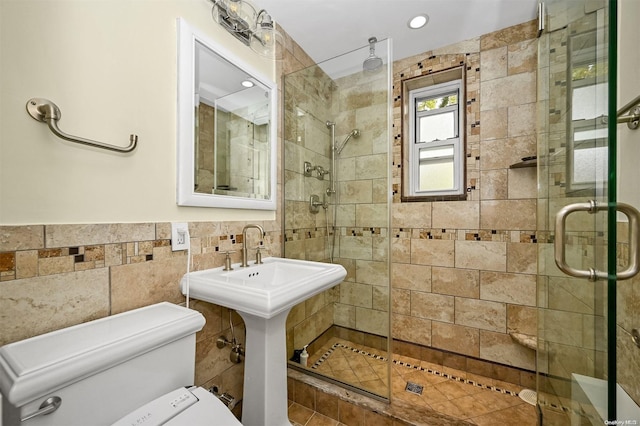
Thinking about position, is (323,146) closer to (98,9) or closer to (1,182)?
(98,9)

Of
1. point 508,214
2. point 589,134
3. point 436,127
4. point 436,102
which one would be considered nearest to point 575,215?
point 589,134

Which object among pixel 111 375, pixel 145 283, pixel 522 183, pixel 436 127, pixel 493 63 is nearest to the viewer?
pixel 111 375

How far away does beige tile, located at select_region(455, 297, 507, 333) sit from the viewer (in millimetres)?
1829

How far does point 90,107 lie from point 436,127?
2292 mm

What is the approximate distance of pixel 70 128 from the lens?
81 cm

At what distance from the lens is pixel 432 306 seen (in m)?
2.05

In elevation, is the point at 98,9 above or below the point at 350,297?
above

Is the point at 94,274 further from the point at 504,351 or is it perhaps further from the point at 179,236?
the point at 504,351

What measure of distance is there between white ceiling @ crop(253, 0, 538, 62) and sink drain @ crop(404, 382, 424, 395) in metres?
2.49

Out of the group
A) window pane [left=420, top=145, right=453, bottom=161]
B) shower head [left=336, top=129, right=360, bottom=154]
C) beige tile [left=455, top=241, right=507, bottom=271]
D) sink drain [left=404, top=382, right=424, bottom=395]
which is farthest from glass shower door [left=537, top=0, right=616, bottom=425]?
shower head [left=336, top=129, right=360, bottom=154]

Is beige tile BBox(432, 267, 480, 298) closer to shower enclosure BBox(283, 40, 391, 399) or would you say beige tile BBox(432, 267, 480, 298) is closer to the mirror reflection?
shower enclosure BBox(283, 40, 391, 399)

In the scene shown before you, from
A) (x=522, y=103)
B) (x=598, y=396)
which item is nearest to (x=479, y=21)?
(x=522, y=103)

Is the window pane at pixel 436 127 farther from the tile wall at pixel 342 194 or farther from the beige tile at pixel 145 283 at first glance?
the beige tile at pixel 145 283

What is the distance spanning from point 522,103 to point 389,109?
102 cm
